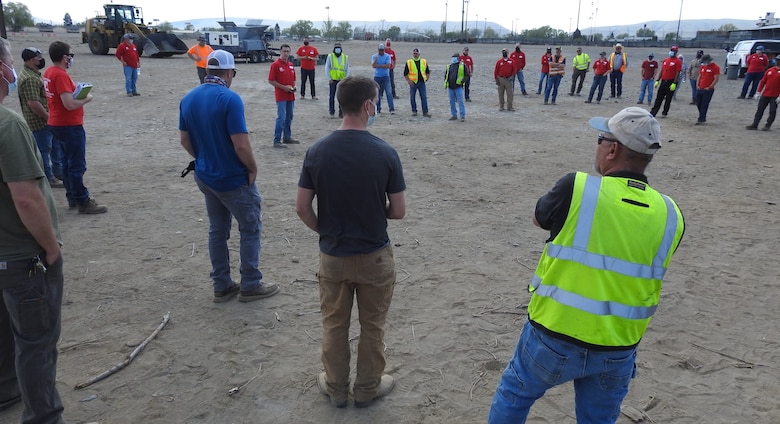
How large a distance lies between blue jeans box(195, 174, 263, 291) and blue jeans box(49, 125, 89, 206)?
2911 millimetres

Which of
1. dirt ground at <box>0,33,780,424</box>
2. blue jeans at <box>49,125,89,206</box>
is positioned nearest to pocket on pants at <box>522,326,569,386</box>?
dirt ground at <box>0,33,780,424</box>

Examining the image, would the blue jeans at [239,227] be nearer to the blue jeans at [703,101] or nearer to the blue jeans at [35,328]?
the blue jeans at [35,328]

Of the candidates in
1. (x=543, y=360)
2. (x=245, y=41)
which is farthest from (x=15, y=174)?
(x=245, y=41)

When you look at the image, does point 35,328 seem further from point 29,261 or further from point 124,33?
point 124,33

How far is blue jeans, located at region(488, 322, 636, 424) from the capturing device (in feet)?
6.91

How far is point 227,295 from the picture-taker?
4.43 m

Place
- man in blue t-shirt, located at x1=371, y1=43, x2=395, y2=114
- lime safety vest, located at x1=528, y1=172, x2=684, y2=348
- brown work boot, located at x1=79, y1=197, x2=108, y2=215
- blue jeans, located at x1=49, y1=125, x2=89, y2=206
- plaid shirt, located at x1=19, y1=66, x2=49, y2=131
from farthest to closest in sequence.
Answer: man in blue t-shirt, located at x1=371, y1=43, x2=395, y2=114 < brown work boot, located at x1=79, y1=197, x2=108, y2=215 < blue jeans, located at x1=49, y1=125, x2=89, y2=206 < plaid shirt, located at x1=19, y1=66, x2=49, y2=131 < lime safety vest, located at x1=528, y1=172, x2=684, y2=348

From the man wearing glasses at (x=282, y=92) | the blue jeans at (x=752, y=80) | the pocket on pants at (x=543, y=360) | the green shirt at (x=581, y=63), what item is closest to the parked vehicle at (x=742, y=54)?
the blue jeans at (x=752, y=80)

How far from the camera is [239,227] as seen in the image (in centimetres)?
429

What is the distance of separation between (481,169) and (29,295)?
720 centimetres

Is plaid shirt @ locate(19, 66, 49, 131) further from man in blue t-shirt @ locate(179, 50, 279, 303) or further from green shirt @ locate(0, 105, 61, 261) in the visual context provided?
green shirt @ locate(0, 105, 61, 261)

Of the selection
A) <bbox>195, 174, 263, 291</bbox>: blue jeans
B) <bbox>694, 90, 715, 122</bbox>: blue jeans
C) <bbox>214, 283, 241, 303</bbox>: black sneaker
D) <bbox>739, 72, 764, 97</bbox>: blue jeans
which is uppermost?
<bbox>739, 72, 764, 97</bbox>: blue jeans

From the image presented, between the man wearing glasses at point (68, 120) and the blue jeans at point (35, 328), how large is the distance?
372 centimetres

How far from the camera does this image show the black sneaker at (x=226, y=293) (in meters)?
4.39
